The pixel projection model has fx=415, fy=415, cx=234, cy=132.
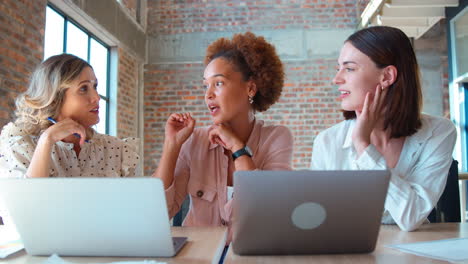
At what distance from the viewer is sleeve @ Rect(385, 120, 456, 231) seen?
1.31 metres

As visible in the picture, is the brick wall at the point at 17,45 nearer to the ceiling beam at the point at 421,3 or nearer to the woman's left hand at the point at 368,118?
the woman's left hand at the point at 368,118

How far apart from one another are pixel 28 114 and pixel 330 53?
5007 millimetres

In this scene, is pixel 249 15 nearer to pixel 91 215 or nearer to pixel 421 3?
pixel 421 3

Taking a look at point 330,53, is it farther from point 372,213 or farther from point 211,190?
point 372,213

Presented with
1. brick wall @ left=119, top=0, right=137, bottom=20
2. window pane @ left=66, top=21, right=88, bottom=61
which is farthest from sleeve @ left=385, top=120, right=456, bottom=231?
brick wall @ left=119, top=0, right=137, bottom=20

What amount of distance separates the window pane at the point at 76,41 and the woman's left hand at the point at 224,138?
10.9 feet

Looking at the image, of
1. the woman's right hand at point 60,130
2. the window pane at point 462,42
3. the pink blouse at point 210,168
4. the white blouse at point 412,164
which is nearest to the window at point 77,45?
the woman's right hand at point 60,130

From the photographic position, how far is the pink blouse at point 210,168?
1827mm

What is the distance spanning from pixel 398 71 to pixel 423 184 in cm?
46

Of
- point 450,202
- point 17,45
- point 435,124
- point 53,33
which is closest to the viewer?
point 435,124

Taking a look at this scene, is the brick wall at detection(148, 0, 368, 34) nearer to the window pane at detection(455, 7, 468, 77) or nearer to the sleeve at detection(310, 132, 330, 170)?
the window pane at detection(455, 7, 468, 77)

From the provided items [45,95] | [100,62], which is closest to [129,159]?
[45,95]

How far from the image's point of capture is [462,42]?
4.61 meters

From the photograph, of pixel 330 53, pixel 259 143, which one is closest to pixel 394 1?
pixel 330 53
